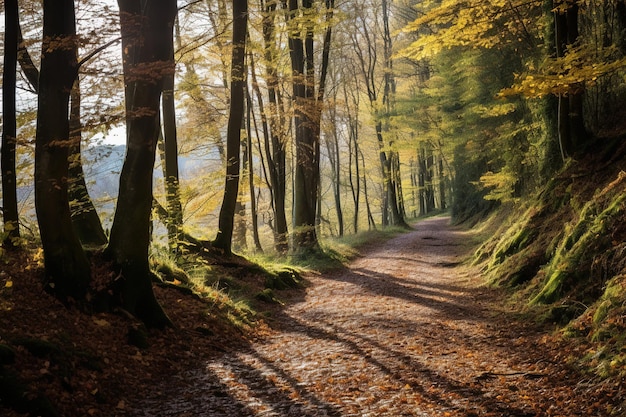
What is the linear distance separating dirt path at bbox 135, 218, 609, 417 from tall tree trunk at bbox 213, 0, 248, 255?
337cm

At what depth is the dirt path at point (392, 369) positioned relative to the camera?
4598mm

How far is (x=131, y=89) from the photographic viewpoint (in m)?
9.65

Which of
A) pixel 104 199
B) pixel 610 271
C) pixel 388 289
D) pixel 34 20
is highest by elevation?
pixel 34 20

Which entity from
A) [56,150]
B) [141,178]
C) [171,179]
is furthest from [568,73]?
[171,179]

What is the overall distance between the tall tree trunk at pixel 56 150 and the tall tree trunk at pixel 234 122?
233 inches

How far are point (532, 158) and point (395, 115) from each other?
10.9 metres

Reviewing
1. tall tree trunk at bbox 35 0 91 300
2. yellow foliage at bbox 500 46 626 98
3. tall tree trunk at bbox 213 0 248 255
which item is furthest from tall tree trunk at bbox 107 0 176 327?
yellow foliage at bbox 500 46 626 98

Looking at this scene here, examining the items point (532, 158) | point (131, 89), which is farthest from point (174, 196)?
point (532, 158)

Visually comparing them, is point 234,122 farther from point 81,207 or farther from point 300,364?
point 300,364

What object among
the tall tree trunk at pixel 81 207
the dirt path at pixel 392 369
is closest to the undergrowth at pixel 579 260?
the dirt path at pixel 392 369

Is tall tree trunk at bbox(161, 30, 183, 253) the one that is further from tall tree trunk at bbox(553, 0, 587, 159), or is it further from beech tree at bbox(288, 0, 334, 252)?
tall tree trunk at bbox(553, 0, 587, 159)

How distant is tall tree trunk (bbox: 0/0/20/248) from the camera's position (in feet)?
21.7

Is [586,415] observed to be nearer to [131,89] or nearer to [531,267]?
[531,267]

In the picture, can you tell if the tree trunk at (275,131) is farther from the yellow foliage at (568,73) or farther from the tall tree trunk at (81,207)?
the yellow foliage at (568,73)
